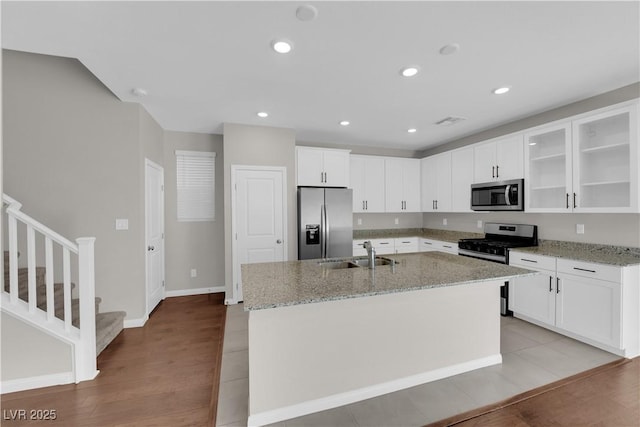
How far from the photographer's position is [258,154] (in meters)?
3.95

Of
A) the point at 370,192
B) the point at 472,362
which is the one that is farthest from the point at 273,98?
the point at 472,362

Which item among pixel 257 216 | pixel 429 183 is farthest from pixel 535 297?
pixel 257 216

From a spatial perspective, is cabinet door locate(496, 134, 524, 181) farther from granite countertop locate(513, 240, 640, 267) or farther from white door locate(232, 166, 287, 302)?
white door locate(232, 166, 287, 302)

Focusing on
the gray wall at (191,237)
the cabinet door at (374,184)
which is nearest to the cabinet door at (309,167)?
the cabinet door at (374,184)

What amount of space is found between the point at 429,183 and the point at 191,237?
168 inches

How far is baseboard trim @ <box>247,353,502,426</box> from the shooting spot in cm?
175

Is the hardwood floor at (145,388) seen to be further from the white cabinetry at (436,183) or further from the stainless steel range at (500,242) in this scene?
the white cabinetry at (436,183)

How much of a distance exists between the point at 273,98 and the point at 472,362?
3141mm

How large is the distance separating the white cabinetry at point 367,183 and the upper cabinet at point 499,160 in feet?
5.05

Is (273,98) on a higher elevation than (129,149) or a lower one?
higher

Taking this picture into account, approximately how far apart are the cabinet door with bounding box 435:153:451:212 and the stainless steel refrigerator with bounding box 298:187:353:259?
5.81 feet

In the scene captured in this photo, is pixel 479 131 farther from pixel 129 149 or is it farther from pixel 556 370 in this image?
pixel 129 149

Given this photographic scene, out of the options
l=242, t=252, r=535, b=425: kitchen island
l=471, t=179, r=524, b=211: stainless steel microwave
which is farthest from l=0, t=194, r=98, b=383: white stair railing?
→ l=471, t=179, r=524, b=211: stainless steel microwave

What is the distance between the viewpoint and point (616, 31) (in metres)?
1.89
